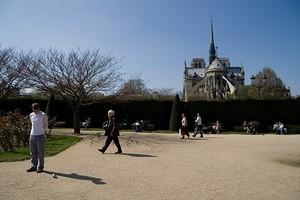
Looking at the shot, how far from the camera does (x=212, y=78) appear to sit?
111 meters

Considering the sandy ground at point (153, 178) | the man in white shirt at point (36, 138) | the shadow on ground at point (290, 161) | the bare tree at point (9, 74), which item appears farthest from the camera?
the bare tree at point (9, 74)

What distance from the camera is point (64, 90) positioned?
86.3ft

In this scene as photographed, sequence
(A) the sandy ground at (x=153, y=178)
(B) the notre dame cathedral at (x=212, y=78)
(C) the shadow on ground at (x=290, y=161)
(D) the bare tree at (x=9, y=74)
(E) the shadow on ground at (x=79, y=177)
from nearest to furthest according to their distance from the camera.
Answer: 1. (A) the sandy ground at (x=153, y=178)
2. (E) the shadow on ground at (x=79, y=177)
3. (C) the shadow on ground at (x=290, y=161)
4. (D) the bare tree at (x=9, y=74)
5. (B) the notre dame cathedral at (x=212, y=78)

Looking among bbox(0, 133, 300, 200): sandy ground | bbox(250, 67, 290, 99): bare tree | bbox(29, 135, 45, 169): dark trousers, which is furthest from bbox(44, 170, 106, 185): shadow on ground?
bbox(250, 67, 290, 99): bare tree

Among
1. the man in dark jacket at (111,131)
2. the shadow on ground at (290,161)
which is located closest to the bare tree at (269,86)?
the shadow on ground at (290,161)

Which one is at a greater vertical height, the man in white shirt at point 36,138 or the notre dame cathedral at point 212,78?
the notre dame cathedral at point 212,78

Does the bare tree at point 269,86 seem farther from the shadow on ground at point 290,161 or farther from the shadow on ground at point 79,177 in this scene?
the shadow on ground at point 79,177

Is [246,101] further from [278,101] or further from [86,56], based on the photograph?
[86,56]

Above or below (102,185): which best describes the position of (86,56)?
above

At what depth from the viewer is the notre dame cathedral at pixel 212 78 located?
108m

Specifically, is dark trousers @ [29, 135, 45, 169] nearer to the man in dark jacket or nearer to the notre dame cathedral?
the man in dark jacket

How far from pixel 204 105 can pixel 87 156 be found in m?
25.5

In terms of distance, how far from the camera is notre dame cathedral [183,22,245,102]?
354 feet

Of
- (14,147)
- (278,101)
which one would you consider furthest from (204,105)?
(14,147)
